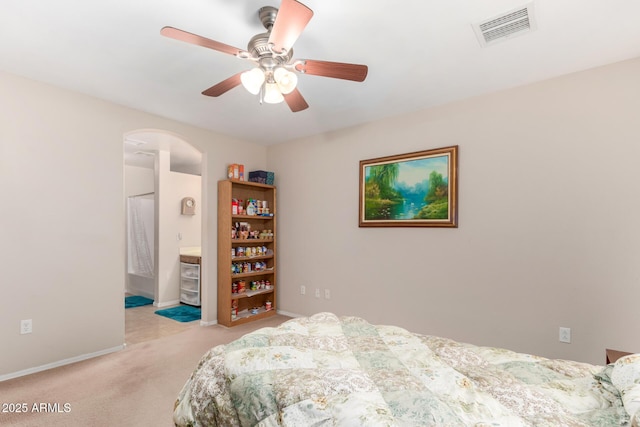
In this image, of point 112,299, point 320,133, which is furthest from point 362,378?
point 320,133

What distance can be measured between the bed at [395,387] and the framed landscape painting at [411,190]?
1812 millimetres

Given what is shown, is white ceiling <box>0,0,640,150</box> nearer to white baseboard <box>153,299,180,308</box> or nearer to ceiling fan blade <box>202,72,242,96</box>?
ceiling fan blade <box>202,72,242,96</box>

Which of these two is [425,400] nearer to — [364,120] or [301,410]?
[301,410]

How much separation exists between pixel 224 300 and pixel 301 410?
316 centimetres

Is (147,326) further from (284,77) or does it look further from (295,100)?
(284,77)

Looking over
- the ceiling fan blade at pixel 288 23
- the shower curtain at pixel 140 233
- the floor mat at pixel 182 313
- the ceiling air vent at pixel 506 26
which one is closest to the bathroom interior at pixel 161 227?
the shower curtain at pixel 140 233

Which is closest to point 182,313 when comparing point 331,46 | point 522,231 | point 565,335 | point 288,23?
point 331,46

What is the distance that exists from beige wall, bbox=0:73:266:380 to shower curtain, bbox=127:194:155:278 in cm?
249

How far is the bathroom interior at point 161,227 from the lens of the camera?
4.84m

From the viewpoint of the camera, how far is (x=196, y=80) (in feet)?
8.79

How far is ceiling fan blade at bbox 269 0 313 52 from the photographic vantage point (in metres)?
1.36

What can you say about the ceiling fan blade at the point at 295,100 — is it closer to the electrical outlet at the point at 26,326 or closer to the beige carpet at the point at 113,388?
the beige carpet at the point at 113,388

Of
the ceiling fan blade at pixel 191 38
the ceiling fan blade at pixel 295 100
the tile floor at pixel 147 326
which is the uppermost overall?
the ceiling fan blade at pixel 191 38

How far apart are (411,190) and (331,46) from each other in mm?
1768
